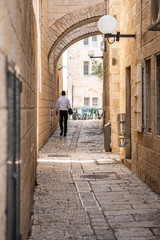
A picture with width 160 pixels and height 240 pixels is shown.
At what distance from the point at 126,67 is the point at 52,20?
21.7 feet

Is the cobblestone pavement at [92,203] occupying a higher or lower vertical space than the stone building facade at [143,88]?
lower

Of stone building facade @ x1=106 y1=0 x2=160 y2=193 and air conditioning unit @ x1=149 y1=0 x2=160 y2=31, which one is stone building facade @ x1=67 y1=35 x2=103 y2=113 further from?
air conditioning unit @ x1=149 y1=0 x2=160 y2=31

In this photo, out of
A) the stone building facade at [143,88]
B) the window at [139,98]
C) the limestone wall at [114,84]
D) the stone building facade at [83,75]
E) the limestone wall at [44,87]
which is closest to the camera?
the stone building facade at [143,88]

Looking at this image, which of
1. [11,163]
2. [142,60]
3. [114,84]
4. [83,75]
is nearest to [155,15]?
[142,60]

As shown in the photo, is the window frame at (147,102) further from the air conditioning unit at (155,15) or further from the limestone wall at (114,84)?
the limestone wall at (114,84)

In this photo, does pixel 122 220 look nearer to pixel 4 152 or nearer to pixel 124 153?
pixel 4 152

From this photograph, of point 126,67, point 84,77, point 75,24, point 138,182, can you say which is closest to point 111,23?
point 126,67

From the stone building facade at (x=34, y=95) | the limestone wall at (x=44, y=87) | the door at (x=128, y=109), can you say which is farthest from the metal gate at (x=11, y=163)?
the limestone wall at (x=44, y=87)

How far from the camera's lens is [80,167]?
8.85 metres

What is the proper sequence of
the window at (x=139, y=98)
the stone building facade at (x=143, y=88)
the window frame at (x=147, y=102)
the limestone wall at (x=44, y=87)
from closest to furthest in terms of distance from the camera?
1. the stone building facade at (x=143, y=88)
2. the window frame at (x=147, y=102)
3. the window at (x=139, y=98)
4. the limestone wall at (x=44, y=87)

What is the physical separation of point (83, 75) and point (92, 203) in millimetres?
36924

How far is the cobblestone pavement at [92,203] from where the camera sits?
4426 mm

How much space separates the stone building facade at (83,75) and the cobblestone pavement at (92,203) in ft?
107

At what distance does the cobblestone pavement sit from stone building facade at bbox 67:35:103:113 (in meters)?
32.5
